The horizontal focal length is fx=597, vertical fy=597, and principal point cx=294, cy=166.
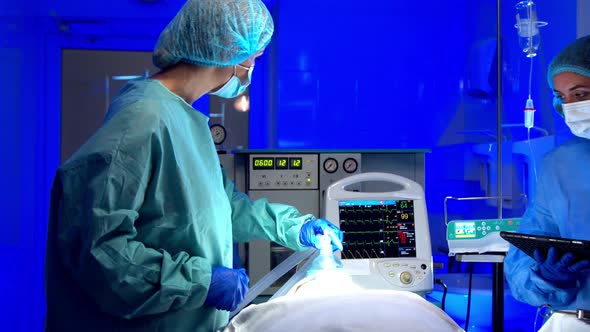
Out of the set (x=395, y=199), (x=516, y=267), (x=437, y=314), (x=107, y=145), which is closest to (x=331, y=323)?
(x=437, y=314)

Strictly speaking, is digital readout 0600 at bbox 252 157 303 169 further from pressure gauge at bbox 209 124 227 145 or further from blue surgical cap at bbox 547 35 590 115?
blue surgical cap at bbox 547 35 590 115

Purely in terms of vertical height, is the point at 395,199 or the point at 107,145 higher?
the point at 107,145

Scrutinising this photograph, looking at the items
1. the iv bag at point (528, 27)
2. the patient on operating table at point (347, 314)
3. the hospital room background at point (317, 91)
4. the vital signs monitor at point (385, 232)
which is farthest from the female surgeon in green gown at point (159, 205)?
the hospital room background at point (317, 91)

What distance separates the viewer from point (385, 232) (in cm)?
259

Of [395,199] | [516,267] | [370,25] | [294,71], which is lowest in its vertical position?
[516,267]

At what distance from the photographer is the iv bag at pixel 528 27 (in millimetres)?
2766

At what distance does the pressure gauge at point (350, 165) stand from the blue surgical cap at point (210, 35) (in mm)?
1480

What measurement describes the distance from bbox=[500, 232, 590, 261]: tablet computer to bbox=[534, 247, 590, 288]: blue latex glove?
15mm

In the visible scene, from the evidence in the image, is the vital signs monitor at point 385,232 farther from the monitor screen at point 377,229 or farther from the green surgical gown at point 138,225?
the green surgical gown at point 138,225

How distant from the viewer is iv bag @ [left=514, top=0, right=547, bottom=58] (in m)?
2.77

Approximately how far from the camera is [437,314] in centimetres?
118

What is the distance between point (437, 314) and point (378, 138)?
2702mm

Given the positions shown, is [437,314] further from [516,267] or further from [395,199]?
[395,199]

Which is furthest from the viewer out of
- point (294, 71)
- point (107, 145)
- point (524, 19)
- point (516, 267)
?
point (294, 71)
